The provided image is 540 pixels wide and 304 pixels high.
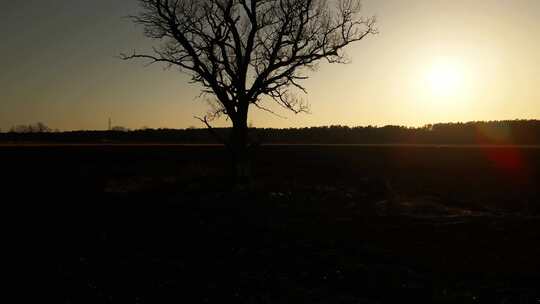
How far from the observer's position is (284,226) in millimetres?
16891

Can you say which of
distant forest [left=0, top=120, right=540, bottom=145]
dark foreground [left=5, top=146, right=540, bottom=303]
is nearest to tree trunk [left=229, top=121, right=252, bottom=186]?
dark foreground [left=5, top=146, right=540, bottom=303]

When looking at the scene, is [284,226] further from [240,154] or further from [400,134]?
[400,134]

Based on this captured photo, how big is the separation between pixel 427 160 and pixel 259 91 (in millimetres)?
10235

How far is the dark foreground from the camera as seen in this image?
1066cm

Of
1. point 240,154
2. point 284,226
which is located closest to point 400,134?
point 240,154

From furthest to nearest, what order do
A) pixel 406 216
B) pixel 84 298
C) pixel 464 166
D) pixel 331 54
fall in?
pixel 464 166 < pixel 331 54 < pixel 406 216 < pixel 84 298

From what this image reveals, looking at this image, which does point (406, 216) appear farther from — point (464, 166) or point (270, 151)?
point (270, 151)

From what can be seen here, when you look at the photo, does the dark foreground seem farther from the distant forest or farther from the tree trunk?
the distant forest

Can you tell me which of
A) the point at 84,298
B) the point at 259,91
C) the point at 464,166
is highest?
the point at 259,91

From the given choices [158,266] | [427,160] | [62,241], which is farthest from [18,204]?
[427,160]

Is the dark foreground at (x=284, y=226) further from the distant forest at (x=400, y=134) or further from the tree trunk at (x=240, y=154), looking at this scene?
the distant forest at (x=400, y=134)

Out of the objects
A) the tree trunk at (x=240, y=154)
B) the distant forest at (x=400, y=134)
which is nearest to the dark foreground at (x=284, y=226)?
the tree trunk at (x=240, y=154)

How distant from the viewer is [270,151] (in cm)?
3409

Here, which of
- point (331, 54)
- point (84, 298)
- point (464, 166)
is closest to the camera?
point (84, 298)
